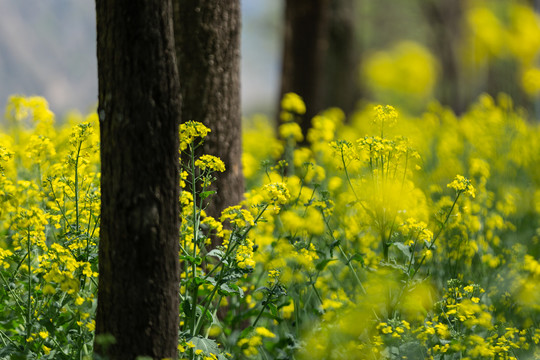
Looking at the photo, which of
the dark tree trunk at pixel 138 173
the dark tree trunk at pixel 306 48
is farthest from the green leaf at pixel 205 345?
the dark tree trunk at pixel 306 48

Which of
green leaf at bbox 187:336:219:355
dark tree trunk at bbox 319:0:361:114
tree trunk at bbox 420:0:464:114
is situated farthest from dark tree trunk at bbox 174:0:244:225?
tree trunk at bbox 420:0:464:114

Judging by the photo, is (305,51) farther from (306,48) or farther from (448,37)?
(448,37)

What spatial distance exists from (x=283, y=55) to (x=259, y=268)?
3.24 meters

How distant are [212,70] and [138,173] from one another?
135cm

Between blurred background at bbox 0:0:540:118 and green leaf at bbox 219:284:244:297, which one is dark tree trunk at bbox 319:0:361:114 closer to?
blurred background at bbox 0:0:540:118

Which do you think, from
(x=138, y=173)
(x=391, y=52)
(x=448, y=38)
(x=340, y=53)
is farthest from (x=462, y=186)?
(x=391, y=52)

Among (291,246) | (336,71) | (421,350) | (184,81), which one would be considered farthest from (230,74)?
(336,71)

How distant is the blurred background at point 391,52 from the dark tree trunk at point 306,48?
1cm

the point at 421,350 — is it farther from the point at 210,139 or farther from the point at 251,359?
the point at 210,139

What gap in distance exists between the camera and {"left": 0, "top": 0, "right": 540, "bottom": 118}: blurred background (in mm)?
6379

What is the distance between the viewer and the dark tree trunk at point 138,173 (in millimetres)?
2059

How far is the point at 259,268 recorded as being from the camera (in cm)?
400

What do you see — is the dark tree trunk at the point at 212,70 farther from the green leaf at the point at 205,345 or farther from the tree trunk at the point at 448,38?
the tree trunk at the point at 448,38

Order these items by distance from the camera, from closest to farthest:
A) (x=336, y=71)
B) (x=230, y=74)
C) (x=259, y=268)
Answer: (x=230, y=74), (x=259, y=268), (x=336, y=71)
